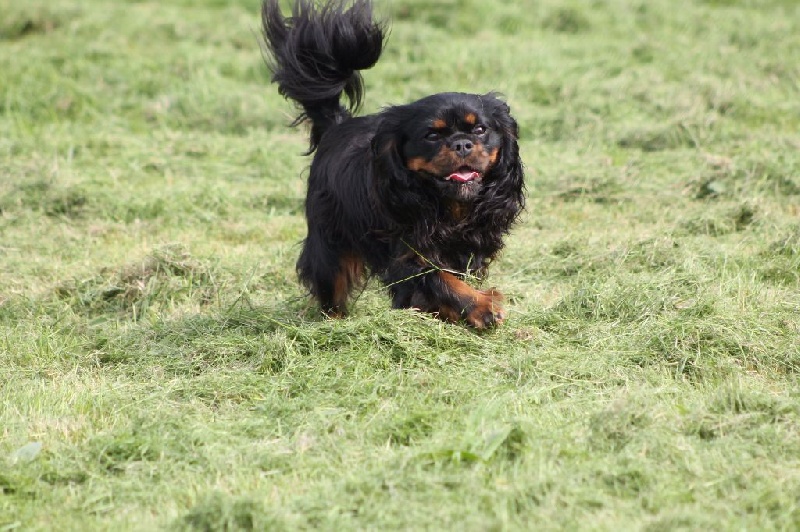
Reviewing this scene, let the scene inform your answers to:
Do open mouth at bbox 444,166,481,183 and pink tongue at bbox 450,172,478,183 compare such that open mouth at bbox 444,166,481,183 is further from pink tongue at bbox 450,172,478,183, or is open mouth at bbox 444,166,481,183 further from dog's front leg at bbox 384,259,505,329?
dog's front leg at bbox 384,259,505,329

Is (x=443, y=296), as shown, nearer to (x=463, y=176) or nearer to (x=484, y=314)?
(x=484, y=314)

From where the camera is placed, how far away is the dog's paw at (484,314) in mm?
4668

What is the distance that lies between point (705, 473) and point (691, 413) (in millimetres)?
455

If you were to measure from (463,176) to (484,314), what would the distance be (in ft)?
2.02

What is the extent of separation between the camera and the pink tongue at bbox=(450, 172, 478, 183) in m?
4.62

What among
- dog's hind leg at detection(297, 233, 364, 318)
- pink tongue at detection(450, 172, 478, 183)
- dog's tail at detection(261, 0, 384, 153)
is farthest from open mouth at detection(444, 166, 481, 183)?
dog's tail at detection(261, 0, 384, 153)

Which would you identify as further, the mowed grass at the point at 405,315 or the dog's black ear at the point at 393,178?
the dog's black ear at the point at 393,178

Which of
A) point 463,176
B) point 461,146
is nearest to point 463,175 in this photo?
point 463,176

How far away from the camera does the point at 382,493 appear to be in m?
3.25

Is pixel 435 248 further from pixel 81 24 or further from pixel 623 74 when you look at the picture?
pixel 81 24

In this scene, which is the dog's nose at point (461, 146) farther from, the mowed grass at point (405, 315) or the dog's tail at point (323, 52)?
the dog's tail at point (323, 52)

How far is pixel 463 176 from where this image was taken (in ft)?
15.2

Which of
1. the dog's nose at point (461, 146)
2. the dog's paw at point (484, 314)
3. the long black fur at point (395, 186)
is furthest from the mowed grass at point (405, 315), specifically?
the dog's nose at point (461, 146)

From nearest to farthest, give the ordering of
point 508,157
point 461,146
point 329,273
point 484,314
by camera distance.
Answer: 1. point 461,146
2. point 484,314
3. point 508,157
4. point 329,273
